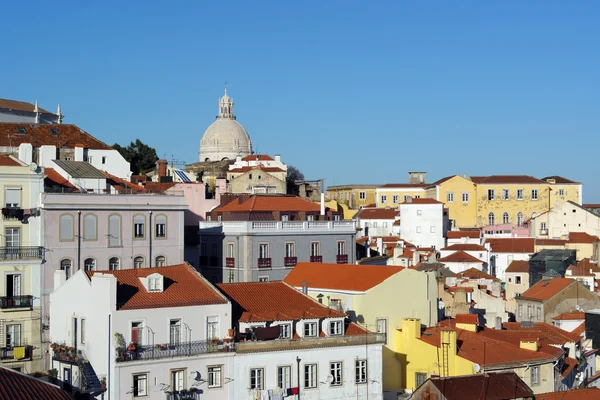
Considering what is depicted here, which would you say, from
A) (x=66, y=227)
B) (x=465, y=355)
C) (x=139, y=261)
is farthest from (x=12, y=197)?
(x=465, y=355)

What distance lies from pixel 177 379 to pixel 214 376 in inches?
52.6

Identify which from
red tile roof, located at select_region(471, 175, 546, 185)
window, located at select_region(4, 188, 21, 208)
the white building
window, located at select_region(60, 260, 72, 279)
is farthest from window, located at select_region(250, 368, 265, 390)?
red tile roof, located at select_region(471, 175, 546, 185)

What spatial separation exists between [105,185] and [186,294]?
18.8 metres

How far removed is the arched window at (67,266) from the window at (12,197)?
315 centimetres

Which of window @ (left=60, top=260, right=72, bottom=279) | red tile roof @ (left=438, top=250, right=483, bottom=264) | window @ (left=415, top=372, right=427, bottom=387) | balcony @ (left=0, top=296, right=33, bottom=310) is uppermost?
window @ (left=60, top=260, right=72, bottom=279)

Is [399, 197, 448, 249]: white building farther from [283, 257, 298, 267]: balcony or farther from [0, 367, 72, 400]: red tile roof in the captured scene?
[0, 367, 72, 400]: red tile roof

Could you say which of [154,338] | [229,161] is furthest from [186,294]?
[229,161]

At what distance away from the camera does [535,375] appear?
139 feet

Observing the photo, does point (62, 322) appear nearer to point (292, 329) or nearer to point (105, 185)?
point (292, 329)

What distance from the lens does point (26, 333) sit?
1772 inches

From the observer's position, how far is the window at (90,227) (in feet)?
159

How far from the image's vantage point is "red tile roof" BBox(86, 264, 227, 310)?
37.0 meters

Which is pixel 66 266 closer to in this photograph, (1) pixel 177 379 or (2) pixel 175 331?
(2) pixel 175 331

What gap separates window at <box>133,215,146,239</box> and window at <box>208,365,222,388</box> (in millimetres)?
14568
